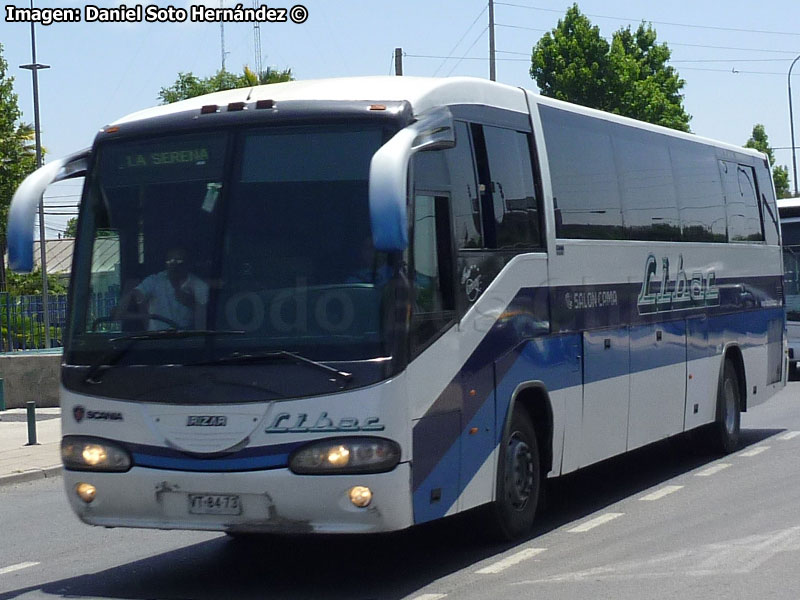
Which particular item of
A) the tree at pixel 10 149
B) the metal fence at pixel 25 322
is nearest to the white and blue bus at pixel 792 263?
the metal fence at pixel 25 322

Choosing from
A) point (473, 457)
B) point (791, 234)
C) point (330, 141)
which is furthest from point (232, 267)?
point (791, 234)

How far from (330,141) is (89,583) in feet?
10.7

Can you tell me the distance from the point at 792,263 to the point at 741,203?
33.5ft

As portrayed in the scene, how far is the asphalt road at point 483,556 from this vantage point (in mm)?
8086

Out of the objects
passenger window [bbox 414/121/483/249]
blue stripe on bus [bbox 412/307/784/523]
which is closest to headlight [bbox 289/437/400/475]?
blue stripe on bus [bbox 412/307/784/523]

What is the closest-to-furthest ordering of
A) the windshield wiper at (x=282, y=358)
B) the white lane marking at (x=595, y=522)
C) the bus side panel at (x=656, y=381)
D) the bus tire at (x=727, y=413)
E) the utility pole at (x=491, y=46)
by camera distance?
the windshield wiper at (x=282, y=358) < the white lane marking at (x=595, y=522) < the bus side panel at (x=656, y=381) < the bus tire at (x=727, y=413) < the utility pole at (x=491, y=46)

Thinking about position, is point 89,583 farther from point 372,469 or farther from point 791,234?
point 791,234

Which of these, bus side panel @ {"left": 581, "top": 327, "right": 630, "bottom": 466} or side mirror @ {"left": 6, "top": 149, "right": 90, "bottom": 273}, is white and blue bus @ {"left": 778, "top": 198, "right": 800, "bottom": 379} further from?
side mirror @ {"left": 6, "top": 149, "right": 90, "bottom": 273}

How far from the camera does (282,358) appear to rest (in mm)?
7715

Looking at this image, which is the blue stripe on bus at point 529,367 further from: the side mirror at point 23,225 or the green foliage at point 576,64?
the green foliage at point 576,64

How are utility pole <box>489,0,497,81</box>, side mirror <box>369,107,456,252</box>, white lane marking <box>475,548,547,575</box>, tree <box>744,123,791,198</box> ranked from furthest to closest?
tree <box>744,123,791,198</box>
utility pole <box>489,0,497,81</box>
white lane marking <box>475,548,547,575</box>
side mirror <box>369,107,456,252</box>

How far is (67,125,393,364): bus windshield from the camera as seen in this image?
775 cm

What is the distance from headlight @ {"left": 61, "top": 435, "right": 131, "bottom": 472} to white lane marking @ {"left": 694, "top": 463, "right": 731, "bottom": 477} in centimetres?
677

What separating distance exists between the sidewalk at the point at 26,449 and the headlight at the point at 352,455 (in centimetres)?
773
